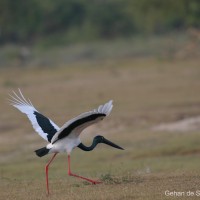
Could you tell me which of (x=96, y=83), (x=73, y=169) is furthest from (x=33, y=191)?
(x=96, y=83)

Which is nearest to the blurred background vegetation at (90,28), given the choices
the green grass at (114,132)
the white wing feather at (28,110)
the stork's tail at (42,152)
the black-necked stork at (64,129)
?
the green grass at (114,132)

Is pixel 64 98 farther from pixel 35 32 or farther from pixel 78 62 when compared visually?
pixel 35 32

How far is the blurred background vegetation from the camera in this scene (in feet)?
99.5

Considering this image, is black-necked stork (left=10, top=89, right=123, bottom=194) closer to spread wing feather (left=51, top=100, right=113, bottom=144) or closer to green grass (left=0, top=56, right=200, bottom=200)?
spread wing feather (left=51, top=100, right=113, bottom=144)

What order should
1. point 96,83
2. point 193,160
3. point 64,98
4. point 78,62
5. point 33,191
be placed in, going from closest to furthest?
point 33,191
point 193,160
point 64,98
point 96,83
point 78,62

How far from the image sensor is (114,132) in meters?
17.7

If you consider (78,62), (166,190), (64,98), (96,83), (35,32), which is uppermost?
(35,32)

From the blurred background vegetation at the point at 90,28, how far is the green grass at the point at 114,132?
8.83 ft

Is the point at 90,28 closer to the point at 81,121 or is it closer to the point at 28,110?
the point at 28,110

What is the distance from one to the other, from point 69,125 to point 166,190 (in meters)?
1.36

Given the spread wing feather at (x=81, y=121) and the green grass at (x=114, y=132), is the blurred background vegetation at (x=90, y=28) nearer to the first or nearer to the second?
the green grass at (x=114, y=132)

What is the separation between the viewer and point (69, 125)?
27.7 feet

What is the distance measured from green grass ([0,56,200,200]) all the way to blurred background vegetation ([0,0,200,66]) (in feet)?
8.83

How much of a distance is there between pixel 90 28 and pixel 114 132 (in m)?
31.4
